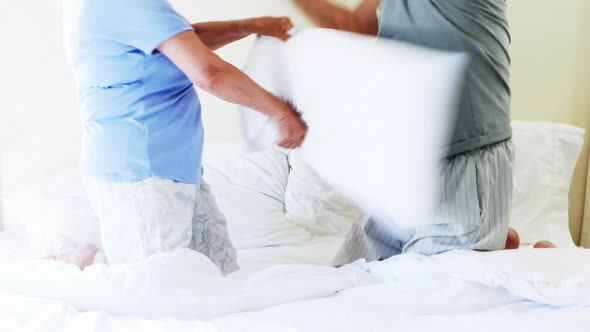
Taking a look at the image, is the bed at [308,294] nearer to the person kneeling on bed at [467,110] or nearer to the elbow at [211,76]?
the person kneeling on bed at [467,110]

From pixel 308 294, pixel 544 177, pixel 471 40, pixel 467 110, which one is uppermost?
pixel 471 40

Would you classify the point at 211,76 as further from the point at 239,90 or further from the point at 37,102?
the point at 37,102

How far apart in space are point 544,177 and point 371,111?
38.6 inches

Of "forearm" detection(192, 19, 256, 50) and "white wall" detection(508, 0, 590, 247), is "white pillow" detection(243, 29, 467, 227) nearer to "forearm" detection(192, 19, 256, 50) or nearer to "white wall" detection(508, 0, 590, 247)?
"forearm" detection(192, 19, 256, 50)

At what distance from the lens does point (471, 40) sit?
0.98m

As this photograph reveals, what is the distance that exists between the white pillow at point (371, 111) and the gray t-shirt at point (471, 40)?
34 millimetres

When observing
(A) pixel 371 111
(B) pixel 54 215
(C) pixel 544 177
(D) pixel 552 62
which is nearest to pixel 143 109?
(A) pixel 371 111

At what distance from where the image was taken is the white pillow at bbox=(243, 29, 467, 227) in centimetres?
93

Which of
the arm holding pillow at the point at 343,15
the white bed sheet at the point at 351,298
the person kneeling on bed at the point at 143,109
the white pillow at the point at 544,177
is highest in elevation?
the arm holding pillow at the point at 343,15

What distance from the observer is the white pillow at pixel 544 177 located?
1.69 meters

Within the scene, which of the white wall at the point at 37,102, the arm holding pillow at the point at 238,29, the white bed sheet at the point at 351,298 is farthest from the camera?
the white wall at the point at 37,102

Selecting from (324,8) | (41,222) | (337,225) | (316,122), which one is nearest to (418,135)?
(316,122)

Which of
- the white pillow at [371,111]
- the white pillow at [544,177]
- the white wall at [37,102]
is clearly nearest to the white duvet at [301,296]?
the white pillow at [371,111]

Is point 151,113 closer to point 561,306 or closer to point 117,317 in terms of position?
point 117,317
